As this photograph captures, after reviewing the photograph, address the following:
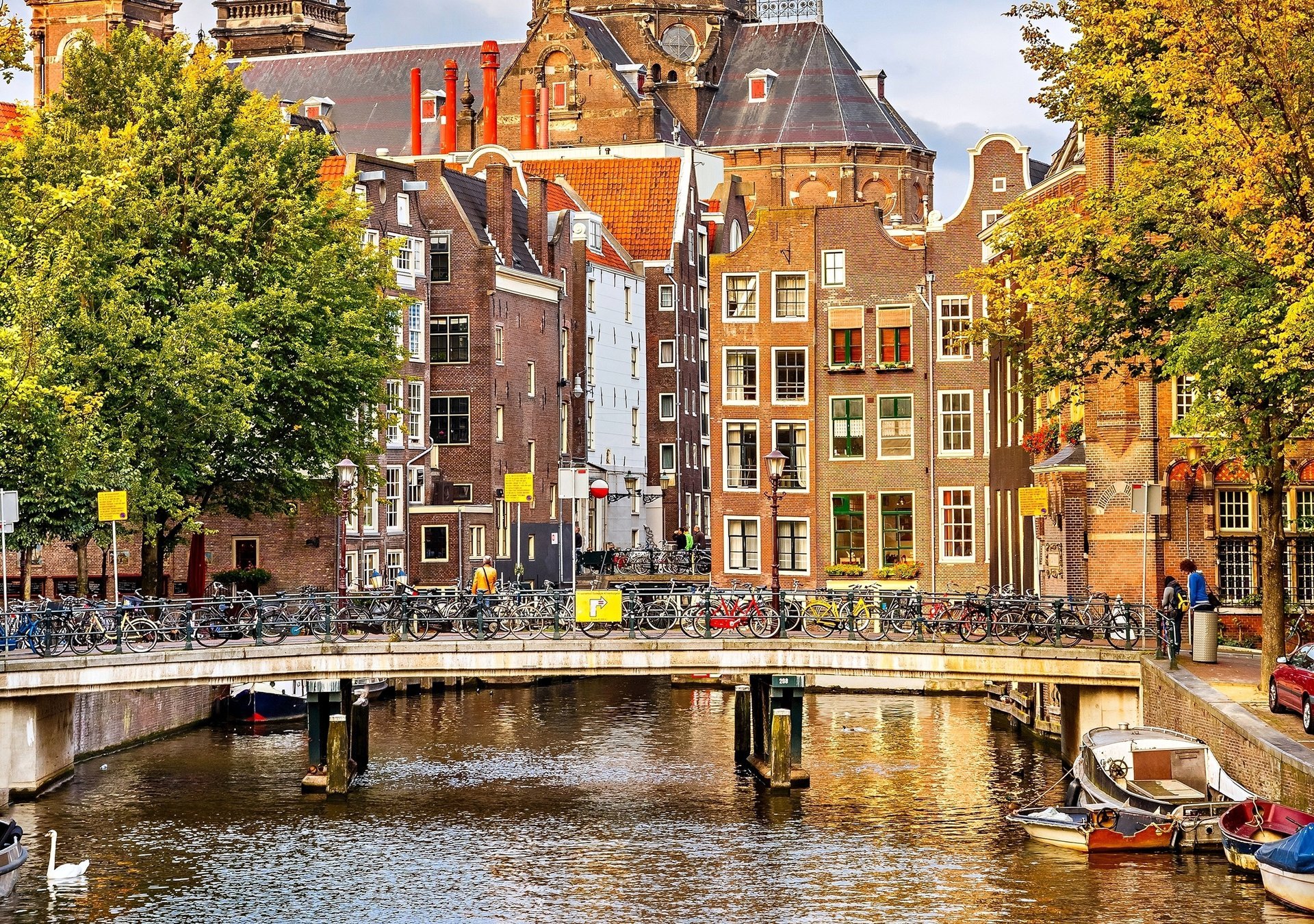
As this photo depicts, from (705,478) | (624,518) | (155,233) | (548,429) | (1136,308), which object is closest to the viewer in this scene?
(1136,308)

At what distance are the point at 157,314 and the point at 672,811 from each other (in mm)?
19819

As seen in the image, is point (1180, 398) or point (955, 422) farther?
point (955, 422)

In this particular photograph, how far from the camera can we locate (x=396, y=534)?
259 ft

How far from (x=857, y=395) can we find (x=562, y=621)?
87.7ft

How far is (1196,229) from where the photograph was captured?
1563 inches

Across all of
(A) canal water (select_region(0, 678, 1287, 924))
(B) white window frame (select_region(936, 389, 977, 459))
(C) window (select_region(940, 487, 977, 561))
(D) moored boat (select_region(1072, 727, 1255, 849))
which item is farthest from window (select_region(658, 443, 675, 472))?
(D) moored boat (select_region(1072, 727, 1255, 849))

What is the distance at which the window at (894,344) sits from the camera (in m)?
71.8

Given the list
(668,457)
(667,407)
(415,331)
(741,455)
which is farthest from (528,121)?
(741,455)

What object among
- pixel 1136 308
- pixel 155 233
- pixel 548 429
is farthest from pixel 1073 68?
pixel 548 429

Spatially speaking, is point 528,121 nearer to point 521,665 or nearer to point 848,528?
point 848,528

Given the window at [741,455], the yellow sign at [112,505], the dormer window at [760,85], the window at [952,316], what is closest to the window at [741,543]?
the window at [741,455]

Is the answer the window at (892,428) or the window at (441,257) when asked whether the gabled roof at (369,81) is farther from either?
the window at (892,428)

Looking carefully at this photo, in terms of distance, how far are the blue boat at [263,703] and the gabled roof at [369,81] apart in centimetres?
8525

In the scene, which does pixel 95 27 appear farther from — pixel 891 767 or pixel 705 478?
pixel 891 767
